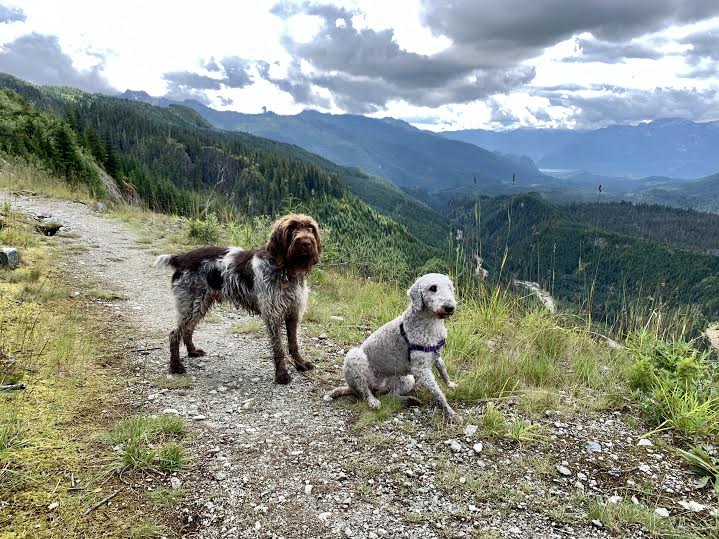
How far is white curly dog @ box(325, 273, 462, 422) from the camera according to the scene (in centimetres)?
473

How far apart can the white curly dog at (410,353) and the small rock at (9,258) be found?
7103mm

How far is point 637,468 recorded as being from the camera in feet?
13.1

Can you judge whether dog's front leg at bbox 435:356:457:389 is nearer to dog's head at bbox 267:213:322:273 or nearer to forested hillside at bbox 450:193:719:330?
dog's head at bbox 267:213:322:273

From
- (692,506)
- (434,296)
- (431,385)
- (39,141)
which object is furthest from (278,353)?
(39,141)

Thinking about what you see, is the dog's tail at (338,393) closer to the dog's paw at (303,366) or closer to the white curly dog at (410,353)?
the white curly dog at (410,353)

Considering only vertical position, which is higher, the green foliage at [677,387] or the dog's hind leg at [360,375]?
the green foliage at [677,387]

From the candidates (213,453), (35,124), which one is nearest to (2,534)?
(213,453)

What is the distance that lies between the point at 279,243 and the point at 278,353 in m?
1.50

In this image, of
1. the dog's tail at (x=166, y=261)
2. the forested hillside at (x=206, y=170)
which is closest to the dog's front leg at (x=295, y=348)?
the dog's tail at (x=166, y=261)

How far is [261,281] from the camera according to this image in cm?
578

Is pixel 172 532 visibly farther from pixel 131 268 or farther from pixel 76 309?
pixel 131 268

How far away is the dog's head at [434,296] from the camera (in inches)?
179

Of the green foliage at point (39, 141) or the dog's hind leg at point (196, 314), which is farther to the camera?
the green foliage at point (39, 141)

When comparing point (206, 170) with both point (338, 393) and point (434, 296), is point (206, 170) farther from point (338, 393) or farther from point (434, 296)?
point (434, 296)
